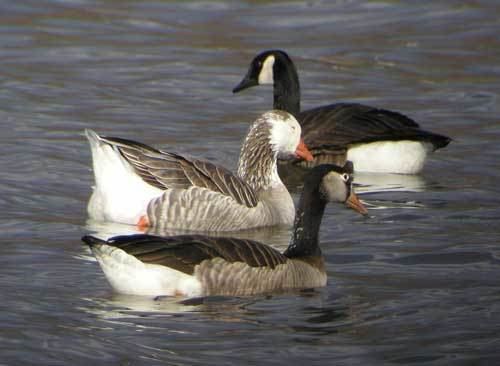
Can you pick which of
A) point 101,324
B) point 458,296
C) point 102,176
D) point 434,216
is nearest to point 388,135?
point 434,216

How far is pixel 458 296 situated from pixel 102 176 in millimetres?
3765

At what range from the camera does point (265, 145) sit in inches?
523

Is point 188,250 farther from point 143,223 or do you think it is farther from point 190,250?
point 143,223

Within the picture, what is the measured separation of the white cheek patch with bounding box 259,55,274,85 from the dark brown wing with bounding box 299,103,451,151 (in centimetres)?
87

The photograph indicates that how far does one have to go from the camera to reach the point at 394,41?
23.0 meters

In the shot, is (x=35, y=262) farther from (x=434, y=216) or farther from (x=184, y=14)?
(x=184, y=14)

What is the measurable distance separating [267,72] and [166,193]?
4278 mm

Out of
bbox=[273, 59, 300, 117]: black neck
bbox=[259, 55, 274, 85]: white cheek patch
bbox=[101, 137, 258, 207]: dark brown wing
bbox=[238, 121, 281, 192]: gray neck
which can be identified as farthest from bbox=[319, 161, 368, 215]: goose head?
bbox=[259, 55, 274, 85]: white cheek patch

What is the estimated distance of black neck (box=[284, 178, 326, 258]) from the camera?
33.9ft

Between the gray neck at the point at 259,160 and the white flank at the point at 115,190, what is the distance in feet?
4.25

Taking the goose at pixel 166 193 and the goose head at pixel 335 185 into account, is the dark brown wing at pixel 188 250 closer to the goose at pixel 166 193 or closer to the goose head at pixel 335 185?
the goose head at pixel 335 185

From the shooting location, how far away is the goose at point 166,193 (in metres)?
12.1

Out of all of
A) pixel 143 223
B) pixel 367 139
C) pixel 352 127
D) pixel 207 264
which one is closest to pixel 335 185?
pixel 207 264

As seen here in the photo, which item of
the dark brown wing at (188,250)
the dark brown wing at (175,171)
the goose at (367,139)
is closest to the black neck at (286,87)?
the goose at (367,139)
